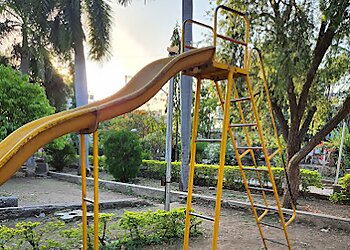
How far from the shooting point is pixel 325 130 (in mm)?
6891

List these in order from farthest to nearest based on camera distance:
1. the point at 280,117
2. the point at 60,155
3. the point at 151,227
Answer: the point at 60,155
the point at 280,117
the point at 151,227

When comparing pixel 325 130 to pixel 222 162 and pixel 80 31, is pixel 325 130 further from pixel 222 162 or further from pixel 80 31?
pixel 80 31

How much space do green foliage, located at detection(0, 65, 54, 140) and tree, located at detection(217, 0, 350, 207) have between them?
6604mm

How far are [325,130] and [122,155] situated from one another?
7.24 m

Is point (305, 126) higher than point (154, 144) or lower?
higher

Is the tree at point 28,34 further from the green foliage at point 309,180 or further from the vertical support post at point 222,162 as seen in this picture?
the vertical support post at point 222,162

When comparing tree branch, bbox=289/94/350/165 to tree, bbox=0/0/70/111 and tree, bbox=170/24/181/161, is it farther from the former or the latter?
tree, bbox=0/0/70/111

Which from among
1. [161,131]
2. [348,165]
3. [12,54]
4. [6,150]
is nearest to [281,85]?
[6,150]

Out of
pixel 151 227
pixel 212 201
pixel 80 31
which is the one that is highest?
pixel 80 31

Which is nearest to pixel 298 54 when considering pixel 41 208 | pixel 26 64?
pixel 41 208

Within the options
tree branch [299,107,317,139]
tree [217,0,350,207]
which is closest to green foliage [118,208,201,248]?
tree [217,0,350,207]

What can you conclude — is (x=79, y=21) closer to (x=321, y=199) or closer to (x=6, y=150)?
→ (x=321, y=199)

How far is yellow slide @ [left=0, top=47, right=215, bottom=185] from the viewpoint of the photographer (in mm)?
2090

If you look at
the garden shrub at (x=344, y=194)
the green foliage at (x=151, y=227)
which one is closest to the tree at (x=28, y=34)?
the green foliage at (x=151, y=227)
